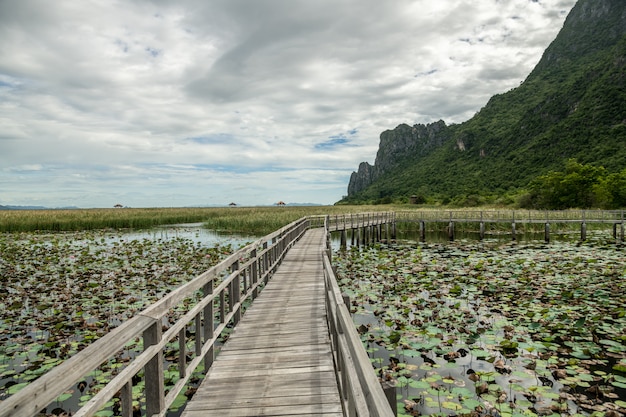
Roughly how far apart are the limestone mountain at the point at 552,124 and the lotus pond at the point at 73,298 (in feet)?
221

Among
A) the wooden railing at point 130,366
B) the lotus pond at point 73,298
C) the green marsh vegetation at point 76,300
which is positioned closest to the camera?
the wooden railing at point 130,366

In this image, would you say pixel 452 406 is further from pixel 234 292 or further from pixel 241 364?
pixel 234 292

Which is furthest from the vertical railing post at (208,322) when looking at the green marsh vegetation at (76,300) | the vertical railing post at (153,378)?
the vertical railing post at (153,378)

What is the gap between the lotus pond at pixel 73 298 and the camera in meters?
6.80

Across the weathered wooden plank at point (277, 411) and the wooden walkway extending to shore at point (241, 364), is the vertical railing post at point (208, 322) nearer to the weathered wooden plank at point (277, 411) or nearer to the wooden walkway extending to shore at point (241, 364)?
the wooden walkway extending to shore at point (241, 364)

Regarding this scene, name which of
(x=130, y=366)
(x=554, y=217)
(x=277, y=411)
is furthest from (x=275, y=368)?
(x=554, y=217)

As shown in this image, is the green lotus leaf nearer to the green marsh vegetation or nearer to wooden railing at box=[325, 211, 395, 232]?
the green marsh vegetation

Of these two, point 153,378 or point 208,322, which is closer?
point 153,378

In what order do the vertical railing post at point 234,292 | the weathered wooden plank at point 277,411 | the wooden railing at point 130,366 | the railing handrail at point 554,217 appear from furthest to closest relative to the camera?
1. the railing handrail at point 554,217
2. the vertical railing post at point 234,292
3. the weathered wooden plank at point 277,411
4. the wooden railing at point 130,366

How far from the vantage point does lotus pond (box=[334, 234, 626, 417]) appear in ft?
19.9

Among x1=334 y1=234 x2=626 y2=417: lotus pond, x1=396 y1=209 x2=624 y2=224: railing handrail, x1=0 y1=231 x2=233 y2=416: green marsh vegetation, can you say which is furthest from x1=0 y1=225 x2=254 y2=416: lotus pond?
x1=396 y1=209 x2=624 y2=224: railing handrail

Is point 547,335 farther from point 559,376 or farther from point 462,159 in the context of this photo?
point 462,159

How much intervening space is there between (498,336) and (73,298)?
40.2ft

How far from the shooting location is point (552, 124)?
318 ft
